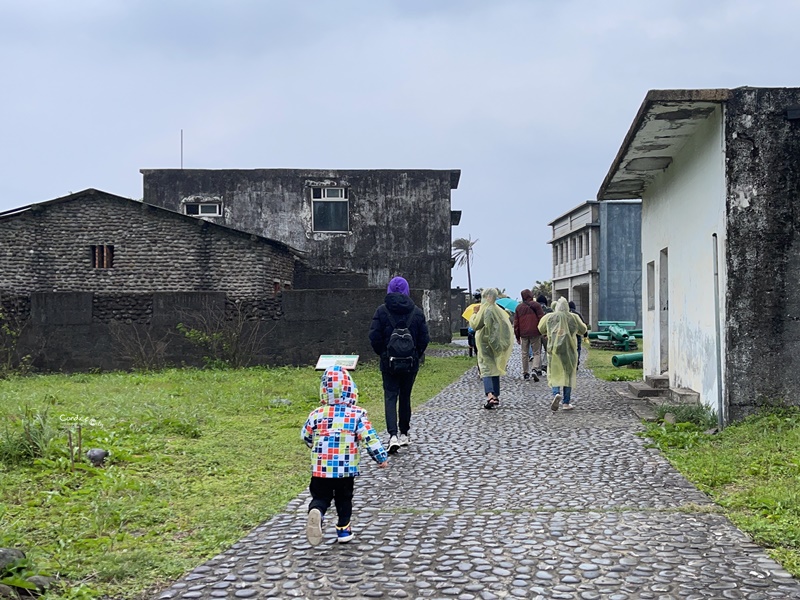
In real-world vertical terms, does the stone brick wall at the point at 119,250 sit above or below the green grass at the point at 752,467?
above

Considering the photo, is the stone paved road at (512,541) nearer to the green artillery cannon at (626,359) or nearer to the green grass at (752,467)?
the green grass at (752,467)

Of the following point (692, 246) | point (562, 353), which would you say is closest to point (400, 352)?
point (562, 353)

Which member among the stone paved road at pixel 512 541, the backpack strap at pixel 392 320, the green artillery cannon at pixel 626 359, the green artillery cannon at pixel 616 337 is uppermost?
the backpack strap at pixel 392 320

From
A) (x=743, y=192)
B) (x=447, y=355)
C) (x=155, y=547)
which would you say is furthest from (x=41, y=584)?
(x=447, y=355)

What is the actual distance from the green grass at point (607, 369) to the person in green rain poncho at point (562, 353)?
4.38m

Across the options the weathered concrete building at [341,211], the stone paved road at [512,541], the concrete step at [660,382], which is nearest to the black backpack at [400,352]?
the stone paved road at [512,541]

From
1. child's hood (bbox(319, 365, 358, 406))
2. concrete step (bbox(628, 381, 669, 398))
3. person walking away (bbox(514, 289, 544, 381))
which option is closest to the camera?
child's hood (bbox(319, 365, 358, 406))

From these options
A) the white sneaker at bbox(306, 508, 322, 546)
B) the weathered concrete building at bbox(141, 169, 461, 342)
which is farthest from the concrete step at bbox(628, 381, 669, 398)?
the weathered concrete building at bbox(141, 169, 461, 342)

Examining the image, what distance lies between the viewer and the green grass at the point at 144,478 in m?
5.16

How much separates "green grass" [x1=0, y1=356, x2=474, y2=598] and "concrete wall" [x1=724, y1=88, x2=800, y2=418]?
4526mm

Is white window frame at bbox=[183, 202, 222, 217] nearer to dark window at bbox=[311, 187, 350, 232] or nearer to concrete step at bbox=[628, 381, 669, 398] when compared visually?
dark window at bbox=[311, 187, 350, 232]

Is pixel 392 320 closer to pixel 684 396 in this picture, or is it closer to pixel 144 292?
pixel 684 396

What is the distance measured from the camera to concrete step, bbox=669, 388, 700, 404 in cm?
1082

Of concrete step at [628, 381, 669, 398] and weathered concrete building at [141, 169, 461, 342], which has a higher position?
weathered concrete building at [141, 169, 461, 342]
